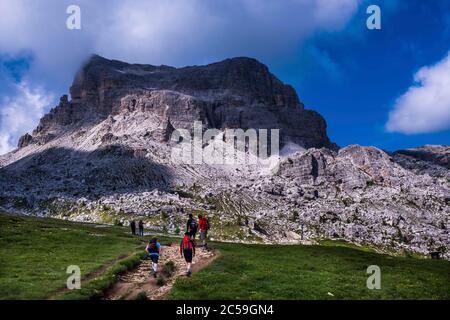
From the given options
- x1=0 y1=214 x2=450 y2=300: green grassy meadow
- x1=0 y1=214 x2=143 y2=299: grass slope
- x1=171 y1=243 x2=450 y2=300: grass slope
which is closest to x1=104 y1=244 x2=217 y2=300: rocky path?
x1=0 y1=214 x2=450 y2=300: green grassy meadow

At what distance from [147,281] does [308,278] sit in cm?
1267

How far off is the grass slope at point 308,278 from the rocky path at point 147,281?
1.20m

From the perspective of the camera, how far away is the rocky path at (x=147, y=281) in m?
30.2

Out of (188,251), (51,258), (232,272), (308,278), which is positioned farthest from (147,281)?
(308,278)

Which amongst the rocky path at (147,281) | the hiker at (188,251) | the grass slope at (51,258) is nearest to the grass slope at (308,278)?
the hiker at (188,251)

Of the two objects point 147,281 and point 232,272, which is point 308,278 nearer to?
point 232,272

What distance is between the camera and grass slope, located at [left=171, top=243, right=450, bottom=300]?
99.5ft

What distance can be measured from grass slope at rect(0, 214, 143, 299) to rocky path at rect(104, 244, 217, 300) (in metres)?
A: 0.92

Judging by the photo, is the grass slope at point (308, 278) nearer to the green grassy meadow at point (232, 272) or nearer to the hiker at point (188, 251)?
the green grassy meadow at point (232, 272)

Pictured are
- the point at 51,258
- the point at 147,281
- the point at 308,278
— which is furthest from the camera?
the point at 51,258

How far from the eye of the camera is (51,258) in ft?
137

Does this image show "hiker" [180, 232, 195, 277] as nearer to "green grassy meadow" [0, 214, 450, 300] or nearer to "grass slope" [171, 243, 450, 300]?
"grass slope" [171, 243, 450, 300]
